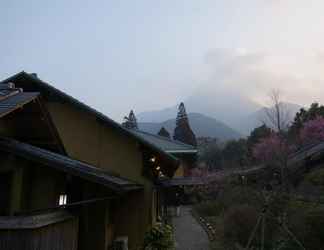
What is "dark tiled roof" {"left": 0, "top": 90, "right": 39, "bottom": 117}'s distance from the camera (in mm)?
7488

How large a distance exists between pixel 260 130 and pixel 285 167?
27503 millimetres

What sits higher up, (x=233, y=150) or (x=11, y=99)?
(x=233, y=150)

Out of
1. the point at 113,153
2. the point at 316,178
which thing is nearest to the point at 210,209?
the point at 316,178

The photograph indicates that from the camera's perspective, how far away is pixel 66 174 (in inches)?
391

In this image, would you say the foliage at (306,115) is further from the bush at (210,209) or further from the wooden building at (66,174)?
the wooden building at (66,174)

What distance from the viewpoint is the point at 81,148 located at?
1383 centimetres

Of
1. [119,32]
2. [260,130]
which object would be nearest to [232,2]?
[119,32]

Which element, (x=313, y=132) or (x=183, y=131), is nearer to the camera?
(x=313, y=132)

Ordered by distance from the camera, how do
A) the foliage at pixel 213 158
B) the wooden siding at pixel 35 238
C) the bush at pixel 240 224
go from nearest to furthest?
1. the wooden siding at pixel 35 238
2. the bush at pixel 240 224
3. the foliage at pixel 213 158

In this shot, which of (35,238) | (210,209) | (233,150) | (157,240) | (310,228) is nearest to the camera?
(35,238)

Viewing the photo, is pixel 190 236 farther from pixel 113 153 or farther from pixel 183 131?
pixel 183 131

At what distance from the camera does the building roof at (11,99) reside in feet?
24.9

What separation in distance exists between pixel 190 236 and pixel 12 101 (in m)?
11.6

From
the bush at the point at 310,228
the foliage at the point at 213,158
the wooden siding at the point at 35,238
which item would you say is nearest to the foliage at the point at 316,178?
the bush at the point at 310,228
